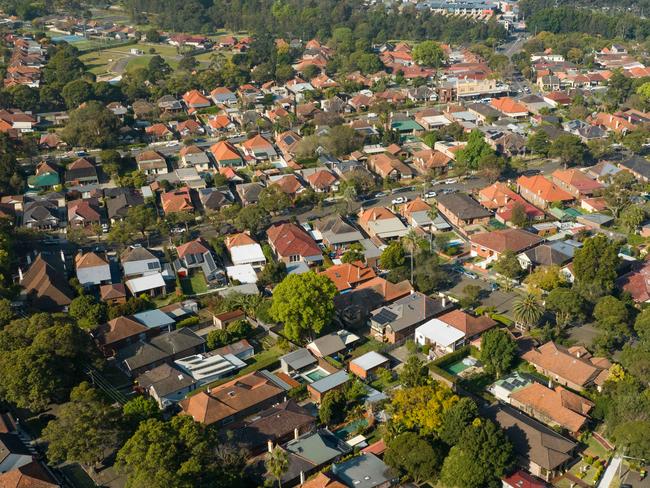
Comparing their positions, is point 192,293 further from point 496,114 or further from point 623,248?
point 496,114

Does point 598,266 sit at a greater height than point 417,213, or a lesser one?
greater

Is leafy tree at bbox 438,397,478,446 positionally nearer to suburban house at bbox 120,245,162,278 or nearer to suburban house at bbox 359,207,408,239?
suburban house at bbox 359,207,408,239

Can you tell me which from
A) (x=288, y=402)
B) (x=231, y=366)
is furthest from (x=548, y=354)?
(x=231, y=366)

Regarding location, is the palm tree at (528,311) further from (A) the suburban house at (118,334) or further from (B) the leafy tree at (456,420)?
→ (A) the suburban house at (118,334)

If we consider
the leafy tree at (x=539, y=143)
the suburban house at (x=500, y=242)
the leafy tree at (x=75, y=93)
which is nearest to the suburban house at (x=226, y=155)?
the leafy tree at (x=75, y=93)

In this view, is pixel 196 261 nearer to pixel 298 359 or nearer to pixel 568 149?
pixel 298 359

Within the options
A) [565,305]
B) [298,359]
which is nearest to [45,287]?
[298,359]
